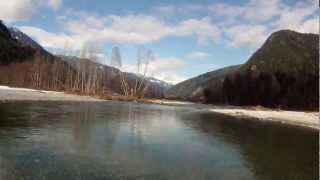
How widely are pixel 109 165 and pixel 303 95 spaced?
175160 mm

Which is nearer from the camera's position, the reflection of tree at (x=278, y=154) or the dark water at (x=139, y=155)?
the dark water at (x=139, y=155)

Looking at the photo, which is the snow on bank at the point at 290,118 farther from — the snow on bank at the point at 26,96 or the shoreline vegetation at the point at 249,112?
the snow on bank at the point at 26,96

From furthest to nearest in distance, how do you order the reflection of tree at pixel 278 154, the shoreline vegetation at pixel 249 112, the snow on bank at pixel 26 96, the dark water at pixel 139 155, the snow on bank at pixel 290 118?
the snow on bank at pixel 26 96, the shoreline vegetation at pixel 249 112, the snow on bank at pixel 290 118, the reflection of tree at pixel 278 154, the dark water at pixel 139 155

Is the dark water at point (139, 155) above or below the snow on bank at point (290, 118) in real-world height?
below

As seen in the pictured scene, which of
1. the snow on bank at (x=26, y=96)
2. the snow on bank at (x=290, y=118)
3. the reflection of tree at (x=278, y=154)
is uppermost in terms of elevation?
the snow on bank at (x=26, y=96)

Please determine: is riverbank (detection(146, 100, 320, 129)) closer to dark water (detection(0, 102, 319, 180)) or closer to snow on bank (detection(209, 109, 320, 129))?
snow on bank (detection(209, 109, 320, 129))

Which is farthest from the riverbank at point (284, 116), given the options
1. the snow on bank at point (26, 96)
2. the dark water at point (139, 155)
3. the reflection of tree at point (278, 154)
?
the snow on bank at point (26, 96)

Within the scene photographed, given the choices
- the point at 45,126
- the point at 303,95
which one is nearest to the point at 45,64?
the point at 303,95

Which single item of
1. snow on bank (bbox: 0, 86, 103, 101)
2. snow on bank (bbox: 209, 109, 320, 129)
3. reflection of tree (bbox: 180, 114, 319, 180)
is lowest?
reflection of tree (bbox: 180, 114, 319, 180)

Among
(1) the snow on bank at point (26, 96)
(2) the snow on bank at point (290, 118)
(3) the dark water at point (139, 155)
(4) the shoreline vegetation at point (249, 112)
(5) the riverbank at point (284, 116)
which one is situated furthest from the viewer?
(1) the snow on bank at point (26, 96)

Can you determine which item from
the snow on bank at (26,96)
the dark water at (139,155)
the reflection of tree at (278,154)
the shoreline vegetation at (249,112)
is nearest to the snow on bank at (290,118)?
the shoreline vegetation at (249,112)

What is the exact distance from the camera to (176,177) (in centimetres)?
1819

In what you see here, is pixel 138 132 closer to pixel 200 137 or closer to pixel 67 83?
pixel 200 137

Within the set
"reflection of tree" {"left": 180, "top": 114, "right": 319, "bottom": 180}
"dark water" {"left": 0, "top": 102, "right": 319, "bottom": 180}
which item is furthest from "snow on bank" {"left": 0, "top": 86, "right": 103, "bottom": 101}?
"reflection of tree" {"left": 180, "top": 114, "right": 319, "bottom": 180}
